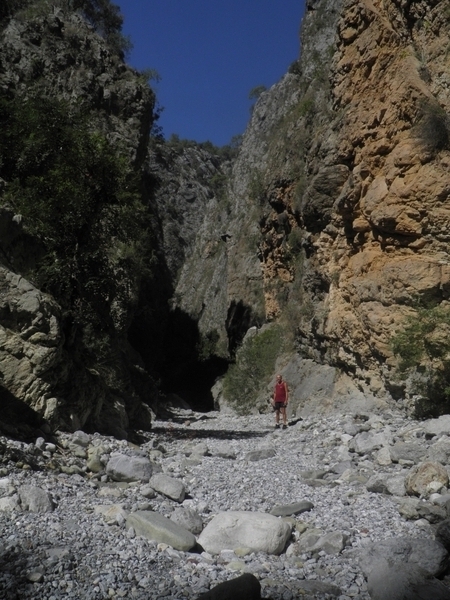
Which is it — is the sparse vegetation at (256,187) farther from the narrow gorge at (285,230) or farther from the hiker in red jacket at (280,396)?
the hiker in red jacket at (280,396)

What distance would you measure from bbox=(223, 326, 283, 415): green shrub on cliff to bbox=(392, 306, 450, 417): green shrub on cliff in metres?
12.8

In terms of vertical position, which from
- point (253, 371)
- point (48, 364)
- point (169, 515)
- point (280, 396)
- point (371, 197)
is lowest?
point (169, 515)

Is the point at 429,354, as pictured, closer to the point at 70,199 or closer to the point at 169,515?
the point at 169,515

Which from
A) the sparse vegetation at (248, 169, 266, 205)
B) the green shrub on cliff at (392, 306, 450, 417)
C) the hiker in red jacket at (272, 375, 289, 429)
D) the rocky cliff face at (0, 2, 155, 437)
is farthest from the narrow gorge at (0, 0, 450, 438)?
the sparse vegetation at (248, 169, 266, 205)

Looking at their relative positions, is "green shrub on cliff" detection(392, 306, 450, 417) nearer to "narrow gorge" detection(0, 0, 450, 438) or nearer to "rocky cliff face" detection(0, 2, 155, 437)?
"narrow gorge" detection(0, 0, 450, 438)

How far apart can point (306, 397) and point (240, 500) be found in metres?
12.1

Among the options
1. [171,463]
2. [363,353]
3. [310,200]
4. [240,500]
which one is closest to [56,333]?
[171,463]

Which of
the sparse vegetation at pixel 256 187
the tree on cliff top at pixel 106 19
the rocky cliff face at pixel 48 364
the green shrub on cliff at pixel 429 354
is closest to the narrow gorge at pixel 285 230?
the rocky cliff face at pixel 48 364

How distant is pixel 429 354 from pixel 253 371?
47.3ft

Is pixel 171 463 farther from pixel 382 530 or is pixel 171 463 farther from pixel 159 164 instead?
pixel 159 164

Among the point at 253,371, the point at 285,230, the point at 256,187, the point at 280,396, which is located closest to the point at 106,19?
the point at 256,187

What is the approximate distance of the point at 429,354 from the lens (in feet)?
38.2

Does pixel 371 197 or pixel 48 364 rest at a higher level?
pixel 371 197

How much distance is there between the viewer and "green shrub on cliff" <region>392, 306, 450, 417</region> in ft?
37.3
